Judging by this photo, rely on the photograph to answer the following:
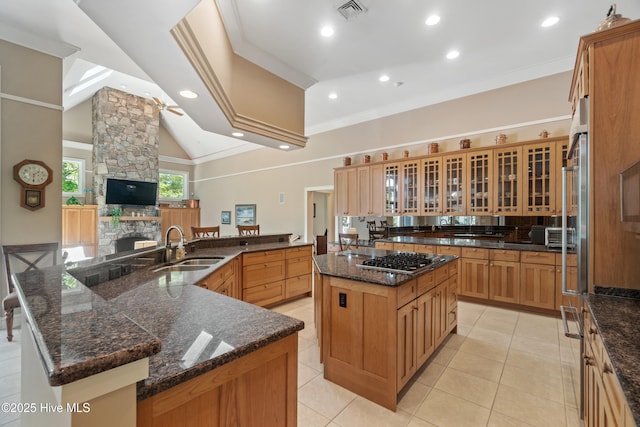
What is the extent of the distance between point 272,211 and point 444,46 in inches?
234

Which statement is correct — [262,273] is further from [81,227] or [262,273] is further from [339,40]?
[81,227]

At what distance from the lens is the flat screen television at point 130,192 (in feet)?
24.3

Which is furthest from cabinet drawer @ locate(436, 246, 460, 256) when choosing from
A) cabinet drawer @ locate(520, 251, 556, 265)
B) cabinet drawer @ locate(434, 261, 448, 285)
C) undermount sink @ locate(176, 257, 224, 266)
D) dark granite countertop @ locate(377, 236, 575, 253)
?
undermount sink @ locate(176, 257, 224, 266)

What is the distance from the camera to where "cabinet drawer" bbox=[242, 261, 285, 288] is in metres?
3.55

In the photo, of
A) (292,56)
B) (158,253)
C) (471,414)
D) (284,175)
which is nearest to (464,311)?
(471,414)

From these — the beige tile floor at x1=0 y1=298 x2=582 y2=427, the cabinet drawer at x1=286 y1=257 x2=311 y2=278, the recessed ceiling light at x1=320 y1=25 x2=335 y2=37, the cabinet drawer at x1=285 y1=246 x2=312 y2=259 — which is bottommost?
the beige tile floor at x1=0 y1=298 x2=582 y2=427

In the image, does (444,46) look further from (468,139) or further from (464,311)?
(464,311)

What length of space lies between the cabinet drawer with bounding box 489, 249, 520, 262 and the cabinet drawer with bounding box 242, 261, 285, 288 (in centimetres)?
306

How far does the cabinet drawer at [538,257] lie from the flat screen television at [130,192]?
9.03 metres

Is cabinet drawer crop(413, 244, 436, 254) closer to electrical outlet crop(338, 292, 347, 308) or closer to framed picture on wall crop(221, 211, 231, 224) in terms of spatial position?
electrical outlet crop(338, 292, 347, 308)

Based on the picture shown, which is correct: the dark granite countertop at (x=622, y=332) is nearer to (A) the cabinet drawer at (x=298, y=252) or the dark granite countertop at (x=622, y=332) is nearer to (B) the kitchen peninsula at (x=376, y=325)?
(B) the kitchen peninsula at (x=376, y=325)

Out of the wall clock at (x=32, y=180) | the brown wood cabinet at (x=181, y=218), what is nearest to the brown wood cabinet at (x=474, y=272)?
the wall clock at (x=32, y=180)

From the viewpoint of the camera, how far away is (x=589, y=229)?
159 centimetres

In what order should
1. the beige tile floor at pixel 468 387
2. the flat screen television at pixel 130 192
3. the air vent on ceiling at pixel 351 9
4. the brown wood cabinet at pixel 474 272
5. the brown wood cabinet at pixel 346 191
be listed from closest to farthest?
the beige tile floor at pixel 468 387, the air vent on ceiling at pixel 351 9, the brown wood cabinet at pixel 474 272, the brown wood cabinet at pixel 346 191, the flat screen television at pixel 130 192
